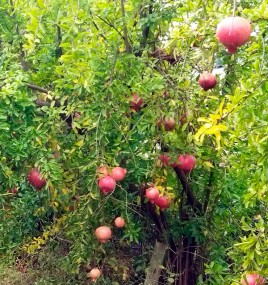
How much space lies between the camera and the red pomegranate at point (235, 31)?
168 cm

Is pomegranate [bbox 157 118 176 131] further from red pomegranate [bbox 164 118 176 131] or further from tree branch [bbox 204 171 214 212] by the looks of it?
tree branch [bbox 204 171 214 212]

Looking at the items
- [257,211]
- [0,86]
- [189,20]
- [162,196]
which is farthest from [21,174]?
[257,211]

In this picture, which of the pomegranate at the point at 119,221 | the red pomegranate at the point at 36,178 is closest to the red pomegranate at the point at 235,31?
the red pomegranate at the point at 36,178

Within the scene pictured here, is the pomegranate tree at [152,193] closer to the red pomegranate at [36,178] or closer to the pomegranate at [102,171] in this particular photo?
the pomegranate at [102,171]

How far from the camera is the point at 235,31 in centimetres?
168

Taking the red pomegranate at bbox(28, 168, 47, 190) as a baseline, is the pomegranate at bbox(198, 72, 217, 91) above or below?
above

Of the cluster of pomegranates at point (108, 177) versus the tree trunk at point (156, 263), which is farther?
the tree trunk at point (156, 263)

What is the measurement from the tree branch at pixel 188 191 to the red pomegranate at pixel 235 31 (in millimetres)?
1283

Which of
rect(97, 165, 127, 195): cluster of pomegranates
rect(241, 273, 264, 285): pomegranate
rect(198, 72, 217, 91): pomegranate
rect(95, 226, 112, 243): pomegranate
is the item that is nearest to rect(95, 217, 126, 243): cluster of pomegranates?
rect(95, 226, 112, 243): pomegranate

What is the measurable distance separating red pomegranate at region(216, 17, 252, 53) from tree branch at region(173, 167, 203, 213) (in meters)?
1.28

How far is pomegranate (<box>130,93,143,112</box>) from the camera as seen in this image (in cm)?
266

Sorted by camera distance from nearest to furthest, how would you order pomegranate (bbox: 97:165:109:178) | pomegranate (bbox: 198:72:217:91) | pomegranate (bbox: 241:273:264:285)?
pomegranate (bbox: 241:273:264:285)
pomegranate (bbox: 198:72:217:91)
pomegranate (bbox: 97:165:109:178)

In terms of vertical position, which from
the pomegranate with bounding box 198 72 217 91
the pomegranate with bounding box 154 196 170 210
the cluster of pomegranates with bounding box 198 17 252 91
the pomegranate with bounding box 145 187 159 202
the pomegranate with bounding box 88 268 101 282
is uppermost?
the cluster of pomegranates with bounding box 198 17 252 91

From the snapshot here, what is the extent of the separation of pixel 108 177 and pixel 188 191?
27.6 inches
